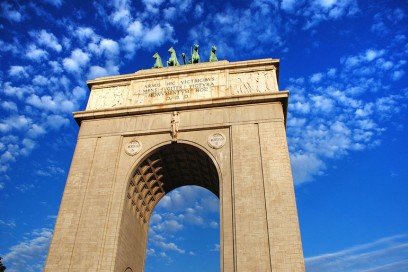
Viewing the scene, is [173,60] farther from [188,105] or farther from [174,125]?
[174,125]

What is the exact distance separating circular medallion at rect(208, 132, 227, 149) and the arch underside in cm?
73

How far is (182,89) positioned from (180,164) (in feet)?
15.8

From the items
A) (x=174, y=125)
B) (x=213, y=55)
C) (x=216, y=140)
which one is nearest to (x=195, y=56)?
(x=213, y=55)

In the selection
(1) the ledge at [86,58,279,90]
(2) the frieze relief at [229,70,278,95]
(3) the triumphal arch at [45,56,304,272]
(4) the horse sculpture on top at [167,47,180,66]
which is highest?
(4) the horse sculpture on top at [167,47,180,66]

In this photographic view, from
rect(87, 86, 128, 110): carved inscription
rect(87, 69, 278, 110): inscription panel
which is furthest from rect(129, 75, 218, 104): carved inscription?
rect(87, 86, 128, 110): carved inscription

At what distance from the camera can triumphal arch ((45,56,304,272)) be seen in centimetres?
1677

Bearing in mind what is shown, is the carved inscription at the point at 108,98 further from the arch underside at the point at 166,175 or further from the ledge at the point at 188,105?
the arch underside at the point at 166,175

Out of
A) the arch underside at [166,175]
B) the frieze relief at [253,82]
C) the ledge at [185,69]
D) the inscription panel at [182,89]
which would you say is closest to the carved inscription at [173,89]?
the inscription panel at [182,89]

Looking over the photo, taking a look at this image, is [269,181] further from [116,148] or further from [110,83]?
[110,83]

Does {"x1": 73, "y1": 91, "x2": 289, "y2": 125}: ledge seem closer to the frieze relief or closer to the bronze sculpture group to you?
the frieze relief

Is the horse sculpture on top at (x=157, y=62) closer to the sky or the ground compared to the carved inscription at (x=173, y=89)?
closer to the sky

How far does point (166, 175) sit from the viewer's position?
2347 cm

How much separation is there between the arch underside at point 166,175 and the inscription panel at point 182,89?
11.0 feet

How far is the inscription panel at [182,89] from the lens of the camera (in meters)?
21.6
